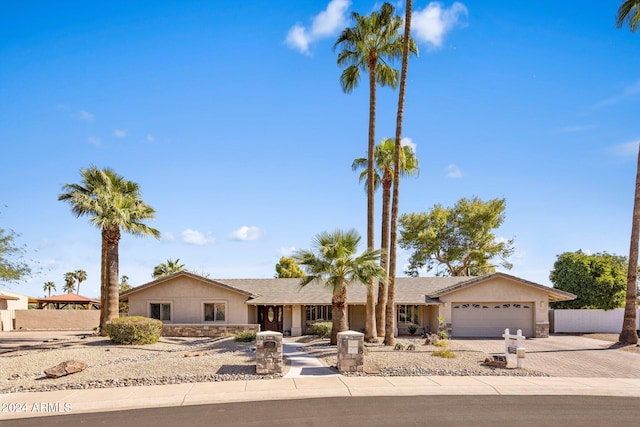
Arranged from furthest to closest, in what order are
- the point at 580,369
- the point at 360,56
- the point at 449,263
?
the point at 449,263
the point at 360,56
the point at 580,369

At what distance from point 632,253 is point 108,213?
28.5 m

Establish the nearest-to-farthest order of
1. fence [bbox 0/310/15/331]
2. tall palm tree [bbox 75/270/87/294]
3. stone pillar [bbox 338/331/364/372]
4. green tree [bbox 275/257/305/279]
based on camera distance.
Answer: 1. stone pillar [bbox 338/331/364/372]
2. fence [bbox 0/310/15/331]
3. green tree [bbox 275/257/305/279]
4. tall palm tree [bbox 75/270/87/294]

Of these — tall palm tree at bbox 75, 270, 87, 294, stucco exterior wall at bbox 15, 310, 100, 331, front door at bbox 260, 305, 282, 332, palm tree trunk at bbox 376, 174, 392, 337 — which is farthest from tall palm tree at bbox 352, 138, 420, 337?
tall palm tree at bbox 75, 270, 87, 294

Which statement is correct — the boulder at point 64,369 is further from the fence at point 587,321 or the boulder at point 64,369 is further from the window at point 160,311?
the fence at point 587,321

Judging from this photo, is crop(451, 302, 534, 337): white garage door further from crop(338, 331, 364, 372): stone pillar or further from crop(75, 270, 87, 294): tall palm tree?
crop(75, 270, 87, 294): tall palm tree

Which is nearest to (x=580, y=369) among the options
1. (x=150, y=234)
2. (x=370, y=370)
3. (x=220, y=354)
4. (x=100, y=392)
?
(x=370, y=370)

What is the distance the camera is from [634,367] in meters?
18.0

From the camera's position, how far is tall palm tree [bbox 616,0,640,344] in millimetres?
25047

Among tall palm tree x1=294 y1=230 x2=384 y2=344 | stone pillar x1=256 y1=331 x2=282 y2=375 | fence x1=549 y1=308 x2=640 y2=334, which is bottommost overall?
fence x1=549 y1=308 x2=640 y2=334

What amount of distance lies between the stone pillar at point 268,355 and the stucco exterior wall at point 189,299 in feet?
47.8

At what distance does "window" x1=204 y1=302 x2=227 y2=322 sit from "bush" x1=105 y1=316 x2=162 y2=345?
6425 mm

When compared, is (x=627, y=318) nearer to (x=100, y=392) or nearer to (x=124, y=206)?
(x=100, y=392)

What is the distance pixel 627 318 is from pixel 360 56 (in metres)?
20.0

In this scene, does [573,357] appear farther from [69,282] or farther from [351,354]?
[69,282]
